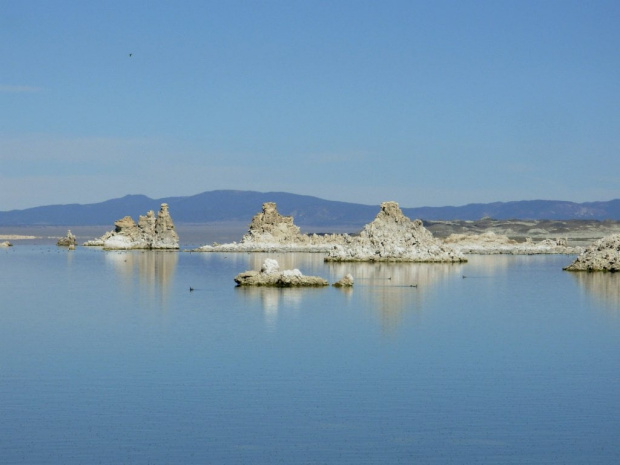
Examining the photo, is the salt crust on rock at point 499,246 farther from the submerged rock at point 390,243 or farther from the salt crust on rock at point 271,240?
the submerged rock at point 390,243

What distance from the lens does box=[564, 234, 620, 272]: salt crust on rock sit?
61.2 meters

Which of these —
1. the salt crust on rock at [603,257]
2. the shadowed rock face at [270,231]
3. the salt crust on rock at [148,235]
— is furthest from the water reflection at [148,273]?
the salt crust on rock at [603,257]

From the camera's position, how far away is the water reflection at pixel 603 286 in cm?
4289

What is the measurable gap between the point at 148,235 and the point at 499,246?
125 ft

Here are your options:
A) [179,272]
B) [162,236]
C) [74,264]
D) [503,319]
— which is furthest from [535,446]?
[162,236]

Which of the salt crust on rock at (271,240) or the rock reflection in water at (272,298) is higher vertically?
the salt crust on rock at (271,240)

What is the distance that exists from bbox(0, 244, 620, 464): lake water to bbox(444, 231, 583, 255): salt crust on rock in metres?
60.0

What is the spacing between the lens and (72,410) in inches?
760

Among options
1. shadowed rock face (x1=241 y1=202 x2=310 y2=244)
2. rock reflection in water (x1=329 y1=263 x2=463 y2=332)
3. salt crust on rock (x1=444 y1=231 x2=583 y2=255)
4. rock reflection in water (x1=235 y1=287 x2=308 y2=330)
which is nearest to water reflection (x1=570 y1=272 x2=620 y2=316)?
rock reflection in water (x1=329 y1=263 x2=463 y2=332)

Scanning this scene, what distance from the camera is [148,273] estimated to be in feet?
205

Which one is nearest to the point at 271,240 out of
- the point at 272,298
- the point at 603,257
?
the point at 603,257

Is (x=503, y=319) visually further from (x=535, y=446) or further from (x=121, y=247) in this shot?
(x=121, y=247)

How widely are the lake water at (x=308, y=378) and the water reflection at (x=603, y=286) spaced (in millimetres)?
489

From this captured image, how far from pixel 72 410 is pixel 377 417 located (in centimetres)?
589
